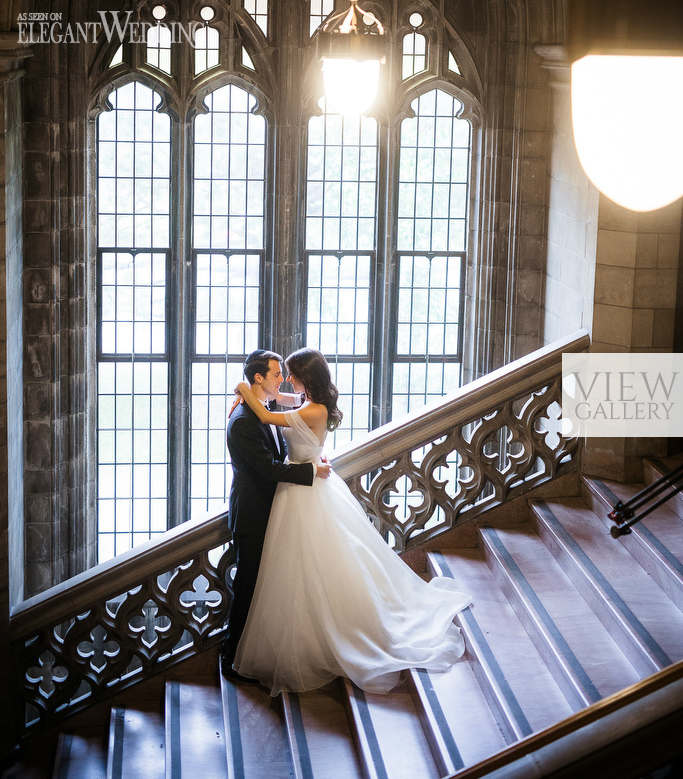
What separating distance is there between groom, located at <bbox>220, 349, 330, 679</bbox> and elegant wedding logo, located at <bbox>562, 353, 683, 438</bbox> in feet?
6.07

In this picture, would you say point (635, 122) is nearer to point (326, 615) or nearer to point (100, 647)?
point (326, 615)

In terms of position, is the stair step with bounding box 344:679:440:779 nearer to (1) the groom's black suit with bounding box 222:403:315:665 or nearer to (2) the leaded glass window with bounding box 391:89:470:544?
(1) the groom's black suit with bounding box 222:403:315:665

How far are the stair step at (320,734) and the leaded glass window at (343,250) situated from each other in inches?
167

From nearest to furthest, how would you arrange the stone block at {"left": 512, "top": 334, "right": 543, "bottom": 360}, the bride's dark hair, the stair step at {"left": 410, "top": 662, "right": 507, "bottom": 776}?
the stair step at {"left": 410, "top": 662, "right": 507, "bottom": 776} < the bride's dark hair < the stone block at {"left": 512, "top": 334, "right": 543, "bottom": 360}

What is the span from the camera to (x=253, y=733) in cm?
546

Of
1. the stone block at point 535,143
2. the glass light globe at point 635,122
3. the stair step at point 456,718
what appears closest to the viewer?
the glass light globe at point 635,122

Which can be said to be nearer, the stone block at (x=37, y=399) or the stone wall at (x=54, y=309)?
the stone wall at (x=54, y=309)

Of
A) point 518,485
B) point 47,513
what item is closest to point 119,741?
point 518,485

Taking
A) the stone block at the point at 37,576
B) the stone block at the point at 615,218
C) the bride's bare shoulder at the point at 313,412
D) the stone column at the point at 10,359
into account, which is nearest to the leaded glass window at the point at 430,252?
the stone block at the point at 615,218

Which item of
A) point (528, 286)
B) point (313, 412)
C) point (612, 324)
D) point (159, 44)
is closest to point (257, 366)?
point (313, 412)

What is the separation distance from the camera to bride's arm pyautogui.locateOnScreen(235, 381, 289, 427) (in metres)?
5.85

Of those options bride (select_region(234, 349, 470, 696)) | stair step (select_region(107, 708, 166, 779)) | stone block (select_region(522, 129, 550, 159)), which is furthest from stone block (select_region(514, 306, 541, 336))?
stair step (select_region(107, 708, 166, 779))

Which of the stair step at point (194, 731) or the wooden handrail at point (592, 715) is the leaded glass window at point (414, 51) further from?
the wooden handrail at point (592, 715)

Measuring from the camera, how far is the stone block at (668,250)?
6820 mm
